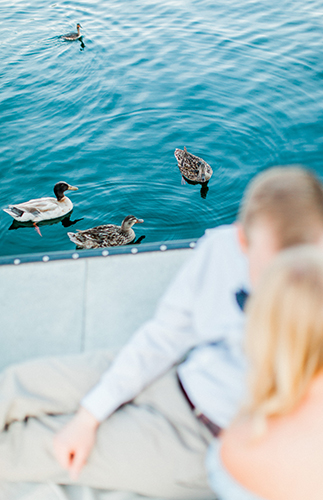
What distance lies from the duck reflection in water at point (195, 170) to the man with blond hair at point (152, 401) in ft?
13.0

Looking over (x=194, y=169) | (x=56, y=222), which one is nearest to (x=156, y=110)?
(x=194, y=169)

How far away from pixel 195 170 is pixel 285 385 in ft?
15.2

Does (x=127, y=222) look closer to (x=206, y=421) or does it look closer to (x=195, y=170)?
(x=195, y=170)

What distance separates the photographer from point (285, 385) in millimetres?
778

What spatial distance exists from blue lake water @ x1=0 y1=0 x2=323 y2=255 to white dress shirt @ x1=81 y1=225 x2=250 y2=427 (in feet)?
10.9

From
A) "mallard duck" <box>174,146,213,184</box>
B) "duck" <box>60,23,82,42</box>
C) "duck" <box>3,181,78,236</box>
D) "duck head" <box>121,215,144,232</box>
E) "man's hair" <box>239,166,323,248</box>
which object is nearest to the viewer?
"man's hair" <box>239,166,323,248</box>

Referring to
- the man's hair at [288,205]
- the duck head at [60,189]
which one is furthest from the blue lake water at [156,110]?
Answer: the man's hair at [288,205]

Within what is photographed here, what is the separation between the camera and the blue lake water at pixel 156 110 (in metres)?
5.25

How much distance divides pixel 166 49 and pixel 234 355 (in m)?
8.70

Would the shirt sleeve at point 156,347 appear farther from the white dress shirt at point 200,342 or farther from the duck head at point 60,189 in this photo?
the duck head at point 60,189

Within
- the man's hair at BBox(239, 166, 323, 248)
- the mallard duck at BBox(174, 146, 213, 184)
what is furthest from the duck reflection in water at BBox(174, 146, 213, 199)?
the man's hair at BBox(239, 166, 323, 248)

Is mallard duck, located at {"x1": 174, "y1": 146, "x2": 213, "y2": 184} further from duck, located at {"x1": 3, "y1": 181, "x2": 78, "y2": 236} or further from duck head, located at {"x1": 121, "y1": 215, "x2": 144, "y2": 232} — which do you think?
duck, located at {"x1": 3, "y1": 181, "x2": 78, "y2": 236}

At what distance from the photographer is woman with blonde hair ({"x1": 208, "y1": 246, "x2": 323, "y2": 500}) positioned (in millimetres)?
741

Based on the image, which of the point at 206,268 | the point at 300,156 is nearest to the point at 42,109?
the point at 300,156
